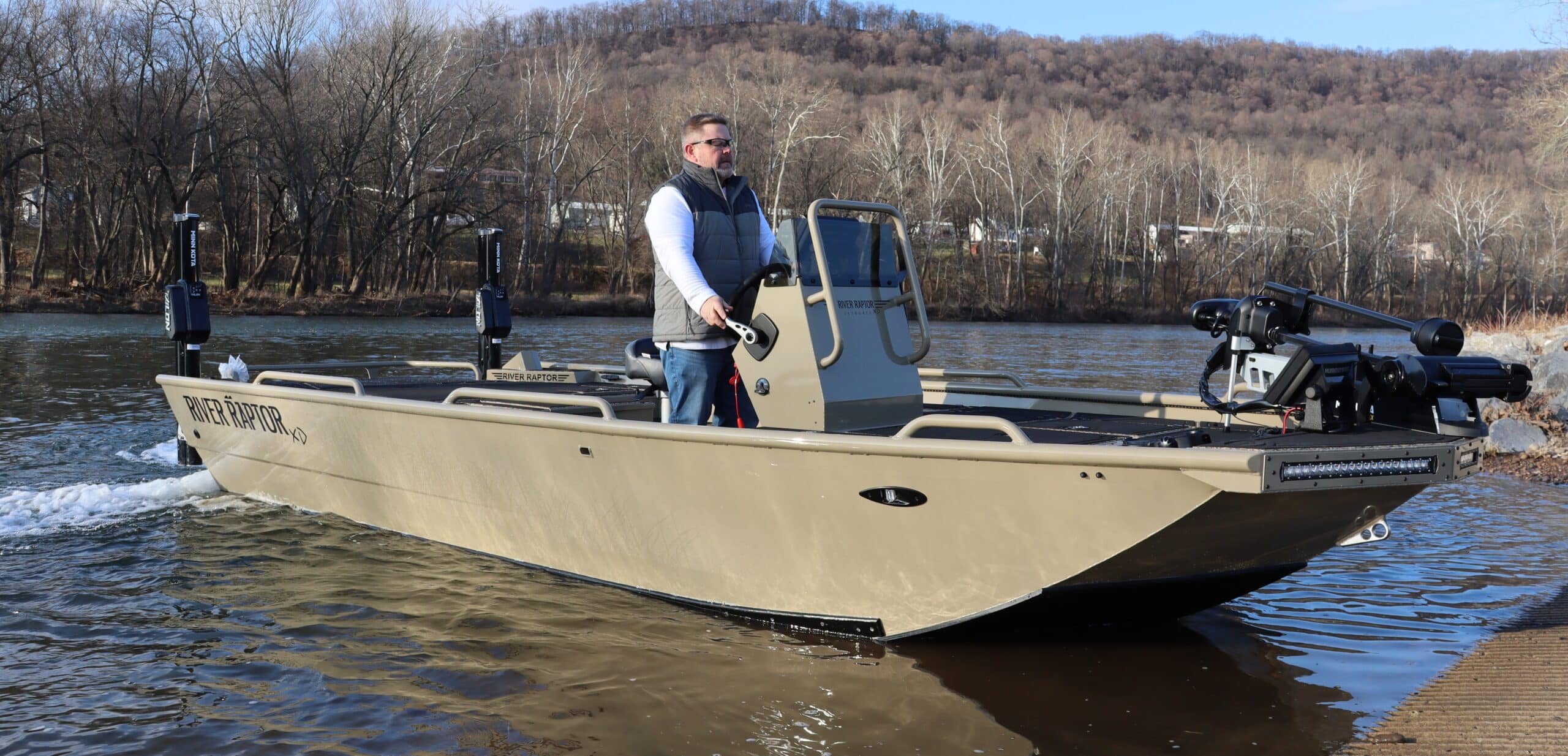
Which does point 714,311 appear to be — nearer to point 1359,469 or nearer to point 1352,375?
point 1359,469

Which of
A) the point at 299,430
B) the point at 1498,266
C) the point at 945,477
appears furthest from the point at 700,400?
the point at 1498,266

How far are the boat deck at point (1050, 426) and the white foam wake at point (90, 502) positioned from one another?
1469mm

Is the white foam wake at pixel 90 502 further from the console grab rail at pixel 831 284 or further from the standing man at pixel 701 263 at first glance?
the console grab rail at pixel 831 284

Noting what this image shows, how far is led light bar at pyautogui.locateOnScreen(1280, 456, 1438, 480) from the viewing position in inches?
154

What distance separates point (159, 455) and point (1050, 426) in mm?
7877

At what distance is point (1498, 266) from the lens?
2425 inches

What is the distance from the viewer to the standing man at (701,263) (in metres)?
5.18

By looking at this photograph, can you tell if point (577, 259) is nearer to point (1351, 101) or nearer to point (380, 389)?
point (380, 389)

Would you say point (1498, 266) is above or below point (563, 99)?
below

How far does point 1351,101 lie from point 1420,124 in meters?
20.0

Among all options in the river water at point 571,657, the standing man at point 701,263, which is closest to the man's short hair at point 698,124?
the standing man at point 701,263

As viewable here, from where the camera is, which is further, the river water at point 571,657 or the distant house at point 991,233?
the distant house at point 991,233

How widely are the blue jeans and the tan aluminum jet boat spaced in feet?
0.49

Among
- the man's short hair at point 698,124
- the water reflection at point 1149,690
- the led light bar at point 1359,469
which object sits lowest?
the water reflection at point 1149,690
